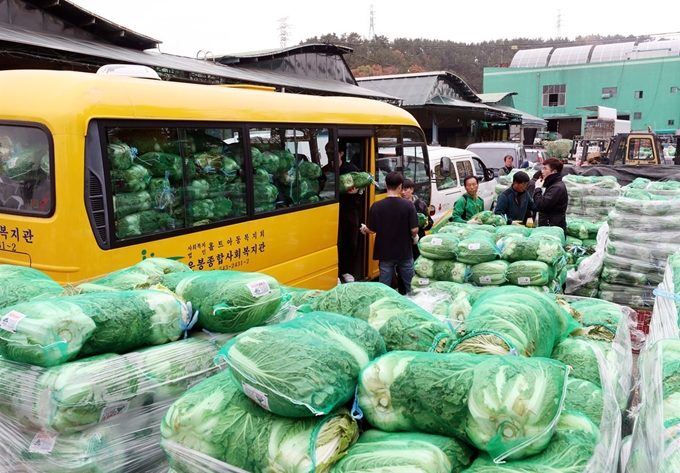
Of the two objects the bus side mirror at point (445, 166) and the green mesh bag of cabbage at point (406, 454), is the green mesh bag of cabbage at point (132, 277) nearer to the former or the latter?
the green mesh bag of cabbage at point (406, 454)

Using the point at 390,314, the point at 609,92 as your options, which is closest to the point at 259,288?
the point at 390,314

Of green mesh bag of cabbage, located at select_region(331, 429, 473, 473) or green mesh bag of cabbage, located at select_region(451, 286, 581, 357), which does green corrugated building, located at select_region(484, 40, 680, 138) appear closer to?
green mesh bag of cabbage, located at select_region(451, 286, 581, 357)

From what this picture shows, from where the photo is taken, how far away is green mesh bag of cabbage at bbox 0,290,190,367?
214 centimetres

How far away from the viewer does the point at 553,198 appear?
725 centimetres

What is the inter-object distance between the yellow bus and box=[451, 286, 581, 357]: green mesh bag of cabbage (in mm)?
2888

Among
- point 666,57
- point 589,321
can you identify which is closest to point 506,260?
point 589,321

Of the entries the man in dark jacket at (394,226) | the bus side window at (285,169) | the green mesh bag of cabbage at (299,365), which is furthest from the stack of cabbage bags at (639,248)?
the green mesh bag of cabbage at (299,365)

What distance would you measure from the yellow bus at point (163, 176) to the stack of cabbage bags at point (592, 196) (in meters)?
4.87

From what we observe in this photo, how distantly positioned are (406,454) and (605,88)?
5131cm

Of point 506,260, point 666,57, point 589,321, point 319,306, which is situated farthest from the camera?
point 666,57

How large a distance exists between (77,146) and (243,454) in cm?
289

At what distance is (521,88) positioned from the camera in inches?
1924

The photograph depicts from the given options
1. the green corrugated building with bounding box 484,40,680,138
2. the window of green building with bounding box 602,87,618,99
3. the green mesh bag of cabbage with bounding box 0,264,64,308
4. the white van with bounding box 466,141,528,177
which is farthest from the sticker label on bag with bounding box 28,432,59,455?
the window of green building with bounding box 602,87,618,99

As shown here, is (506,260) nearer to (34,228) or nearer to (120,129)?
(120,129)
